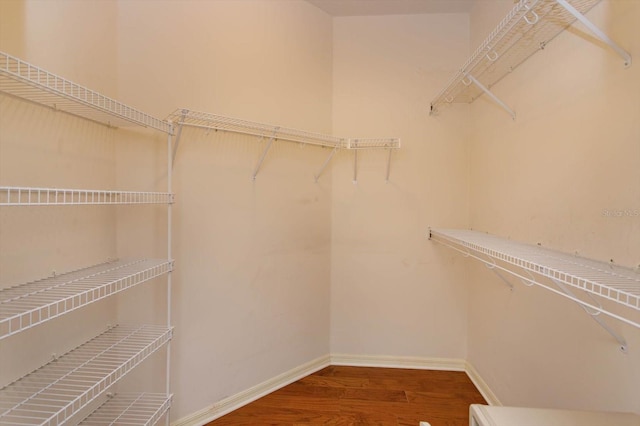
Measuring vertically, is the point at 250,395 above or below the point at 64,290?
below

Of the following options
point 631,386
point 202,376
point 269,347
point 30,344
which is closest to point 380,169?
point 269,347

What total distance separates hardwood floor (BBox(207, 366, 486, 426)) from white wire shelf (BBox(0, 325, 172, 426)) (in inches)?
30.5

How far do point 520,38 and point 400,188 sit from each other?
1110 millimetres

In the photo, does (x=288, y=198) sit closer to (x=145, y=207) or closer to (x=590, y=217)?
(x=145, y=207)

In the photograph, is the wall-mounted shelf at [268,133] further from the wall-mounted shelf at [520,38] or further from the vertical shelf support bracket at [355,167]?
the wall-mounted shelf at [520,38]

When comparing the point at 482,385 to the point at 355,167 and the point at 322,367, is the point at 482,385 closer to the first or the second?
the point at 322,367

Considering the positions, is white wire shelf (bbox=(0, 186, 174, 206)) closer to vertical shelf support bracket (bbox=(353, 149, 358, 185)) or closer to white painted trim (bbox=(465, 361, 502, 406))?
vertical shelf support bracket (bbox=(353, 149, 358, 185))

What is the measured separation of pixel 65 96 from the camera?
0.87 m

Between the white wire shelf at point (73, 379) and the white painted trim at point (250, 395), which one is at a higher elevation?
the white wire shelf at point (73, 379)

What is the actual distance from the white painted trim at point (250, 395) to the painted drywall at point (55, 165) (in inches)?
29.5

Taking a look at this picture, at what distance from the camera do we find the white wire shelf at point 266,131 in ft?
4.86

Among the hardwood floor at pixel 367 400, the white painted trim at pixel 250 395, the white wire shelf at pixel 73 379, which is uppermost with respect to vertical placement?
the white wire shelf at pixel 73 379

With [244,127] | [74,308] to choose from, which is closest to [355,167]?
[244,127]

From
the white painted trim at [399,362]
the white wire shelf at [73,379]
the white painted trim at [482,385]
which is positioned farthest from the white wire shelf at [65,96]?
the white painted trim at [482,385]
